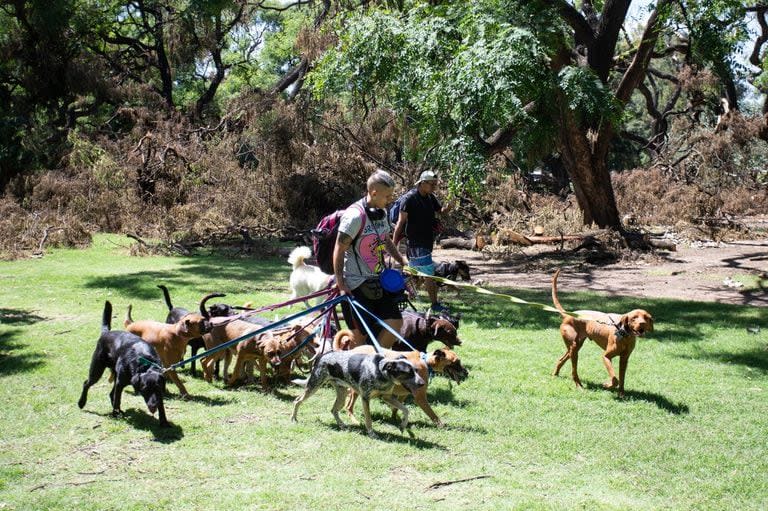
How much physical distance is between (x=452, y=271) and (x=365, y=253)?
7072mm

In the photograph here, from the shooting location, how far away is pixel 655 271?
1630 cm

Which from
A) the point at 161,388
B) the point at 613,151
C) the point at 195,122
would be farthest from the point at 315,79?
the point at 613,151

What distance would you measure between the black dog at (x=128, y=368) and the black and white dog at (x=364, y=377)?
3.83 feet

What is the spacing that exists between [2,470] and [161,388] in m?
1.29

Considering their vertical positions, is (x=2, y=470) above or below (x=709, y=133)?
below

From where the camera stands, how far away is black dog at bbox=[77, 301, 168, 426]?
250 inches

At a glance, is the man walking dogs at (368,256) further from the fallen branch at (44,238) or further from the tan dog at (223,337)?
the fallen branch at (44,238)

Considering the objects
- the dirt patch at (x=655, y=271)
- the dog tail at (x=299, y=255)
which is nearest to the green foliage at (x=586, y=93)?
the dirt patch at (x=655, y=271)

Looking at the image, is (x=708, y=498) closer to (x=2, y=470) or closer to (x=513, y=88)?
(x=2, y=470)

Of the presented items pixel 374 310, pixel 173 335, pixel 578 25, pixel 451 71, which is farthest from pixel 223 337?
pixel 578 25

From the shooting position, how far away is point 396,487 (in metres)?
5.24

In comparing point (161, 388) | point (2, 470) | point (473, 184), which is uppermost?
point (473, 184)

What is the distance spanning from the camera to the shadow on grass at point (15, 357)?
862 cm

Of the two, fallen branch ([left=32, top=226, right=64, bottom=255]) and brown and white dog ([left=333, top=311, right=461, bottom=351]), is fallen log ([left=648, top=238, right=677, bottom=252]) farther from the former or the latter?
fallen branch ([left=32, top=226, right=64, bottom=255])
